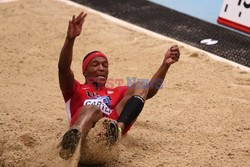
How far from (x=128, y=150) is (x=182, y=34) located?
2.70 meters

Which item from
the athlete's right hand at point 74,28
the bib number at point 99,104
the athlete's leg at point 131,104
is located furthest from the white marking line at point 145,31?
the athlete's right hand at point 74,28

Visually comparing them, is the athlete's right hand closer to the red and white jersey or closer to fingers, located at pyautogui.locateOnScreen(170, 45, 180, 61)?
the red and white jersey

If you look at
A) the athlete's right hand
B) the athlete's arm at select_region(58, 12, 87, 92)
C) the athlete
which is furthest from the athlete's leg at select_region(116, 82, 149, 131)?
the athlete's right hand

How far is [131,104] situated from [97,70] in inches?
15.5

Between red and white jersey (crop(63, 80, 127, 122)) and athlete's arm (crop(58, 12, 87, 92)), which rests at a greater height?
athlete's arm (crop(58, 12, 87, 92))

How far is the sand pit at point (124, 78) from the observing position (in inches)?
117

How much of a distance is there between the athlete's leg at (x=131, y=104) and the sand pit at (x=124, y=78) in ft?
0.91

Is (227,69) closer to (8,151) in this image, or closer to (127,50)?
(127,50)

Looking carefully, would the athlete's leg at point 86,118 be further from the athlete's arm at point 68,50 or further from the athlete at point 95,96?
the athlete's arm at point 68,50

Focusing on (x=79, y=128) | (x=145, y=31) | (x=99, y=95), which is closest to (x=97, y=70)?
(x=99, y=95)

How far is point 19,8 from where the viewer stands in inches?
226

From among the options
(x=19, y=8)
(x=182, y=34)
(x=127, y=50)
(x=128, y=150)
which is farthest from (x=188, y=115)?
(x=19, y=8)

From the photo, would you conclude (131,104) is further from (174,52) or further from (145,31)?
(145,31)

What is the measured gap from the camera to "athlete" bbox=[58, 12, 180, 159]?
257 centimetres
